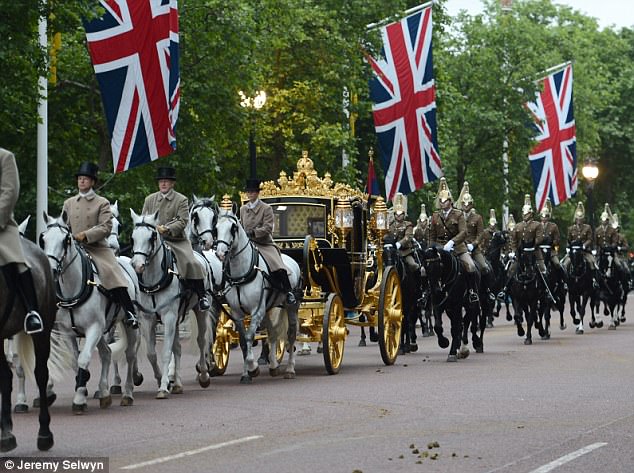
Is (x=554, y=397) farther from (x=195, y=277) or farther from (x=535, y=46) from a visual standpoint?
(x=535, y=46)

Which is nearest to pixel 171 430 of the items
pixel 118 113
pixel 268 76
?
pixel 118 113

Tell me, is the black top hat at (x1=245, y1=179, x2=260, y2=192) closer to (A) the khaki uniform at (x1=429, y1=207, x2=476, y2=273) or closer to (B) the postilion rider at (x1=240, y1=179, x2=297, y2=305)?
(B) the postilion rider at (x1=240, y1=179, x2=297, y2=305)

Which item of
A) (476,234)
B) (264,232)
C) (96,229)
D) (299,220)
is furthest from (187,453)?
(476,234)

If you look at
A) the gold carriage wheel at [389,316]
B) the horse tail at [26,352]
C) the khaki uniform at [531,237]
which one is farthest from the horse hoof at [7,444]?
the khaki uniform at [531,237]

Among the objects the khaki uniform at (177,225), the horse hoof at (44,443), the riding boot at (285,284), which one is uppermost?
the khaki uniform at (177,225)

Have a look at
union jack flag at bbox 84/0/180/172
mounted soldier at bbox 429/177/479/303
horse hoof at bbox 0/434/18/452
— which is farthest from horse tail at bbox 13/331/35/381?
union jack flag at bbox 84/0/180/172

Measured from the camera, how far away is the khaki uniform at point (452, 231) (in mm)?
25016

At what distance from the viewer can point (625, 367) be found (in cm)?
2194

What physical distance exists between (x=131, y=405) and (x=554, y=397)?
14.5 ft

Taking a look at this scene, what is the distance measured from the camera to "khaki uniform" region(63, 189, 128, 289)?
650 inches

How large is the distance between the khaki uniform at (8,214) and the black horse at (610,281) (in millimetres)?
26521

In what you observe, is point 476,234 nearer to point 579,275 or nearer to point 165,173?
point 165,173

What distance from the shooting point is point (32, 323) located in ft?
40.1

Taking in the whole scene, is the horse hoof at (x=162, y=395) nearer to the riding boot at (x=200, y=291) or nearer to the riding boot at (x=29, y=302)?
the riding boot at (x=200, y=291)
